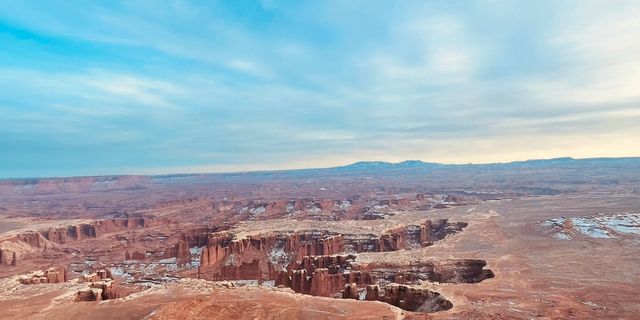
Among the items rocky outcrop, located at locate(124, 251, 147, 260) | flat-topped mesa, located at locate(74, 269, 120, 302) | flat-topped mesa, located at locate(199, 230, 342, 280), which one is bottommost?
rocky outcrop, located at locate(124, 251, 147, 260)

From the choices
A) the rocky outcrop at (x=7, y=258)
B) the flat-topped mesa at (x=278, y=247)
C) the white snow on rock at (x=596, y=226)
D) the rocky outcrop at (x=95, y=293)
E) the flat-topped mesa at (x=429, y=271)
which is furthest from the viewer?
the rocky outcrop at (x=7, y=258)

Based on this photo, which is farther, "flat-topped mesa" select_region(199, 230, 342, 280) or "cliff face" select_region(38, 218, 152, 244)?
"cliff face" select_region(38, 218, 152, 244)

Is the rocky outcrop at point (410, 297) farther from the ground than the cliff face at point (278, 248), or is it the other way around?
the rocky outcrop at point (410, 297)

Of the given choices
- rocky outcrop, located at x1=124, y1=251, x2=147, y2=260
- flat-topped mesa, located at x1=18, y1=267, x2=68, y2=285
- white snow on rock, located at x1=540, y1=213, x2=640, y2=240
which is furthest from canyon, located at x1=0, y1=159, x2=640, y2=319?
rocky outcrop, located at x1=124, y1=251, x2=147, y2=260

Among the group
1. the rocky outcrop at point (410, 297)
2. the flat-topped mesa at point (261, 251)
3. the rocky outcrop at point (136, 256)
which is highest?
the rocky outcrop at point (410, 297)

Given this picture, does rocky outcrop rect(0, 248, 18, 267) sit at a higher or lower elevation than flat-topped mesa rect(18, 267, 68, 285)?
lower

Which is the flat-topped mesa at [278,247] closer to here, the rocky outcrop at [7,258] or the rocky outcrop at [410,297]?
the rocky outcrop at [410,297]

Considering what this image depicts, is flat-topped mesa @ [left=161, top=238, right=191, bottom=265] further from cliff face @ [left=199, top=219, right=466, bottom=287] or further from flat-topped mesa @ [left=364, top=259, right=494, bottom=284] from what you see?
flat-topped mesa @ [left=364, top=259, right=494, bottom=284]

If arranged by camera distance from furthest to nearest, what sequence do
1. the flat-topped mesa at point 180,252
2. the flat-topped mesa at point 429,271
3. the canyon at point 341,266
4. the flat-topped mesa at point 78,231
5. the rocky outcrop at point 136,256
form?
1. the flat-topped mesa at point 78,231
2. the rocky outcrop at point 136,256
3. the flat-topped mesa at point 180,252
4. the flat-topped mesa at point 429,271
5. the canyon at point 341,266

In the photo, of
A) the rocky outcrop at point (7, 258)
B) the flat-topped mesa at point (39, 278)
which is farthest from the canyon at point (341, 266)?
the rocky outcrop at point (7, 258)

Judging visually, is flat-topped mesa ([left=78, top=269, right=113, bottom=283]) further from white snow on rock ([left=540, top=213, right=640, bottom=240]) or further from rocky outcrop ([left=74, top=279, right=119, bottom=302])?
white snow on rock ([left=540, top=213, right=640, bottom=240])

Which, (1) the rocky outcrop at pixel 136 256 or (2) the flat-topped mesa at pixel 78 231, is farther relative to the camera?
(2) the flat-topped mesa at pixel 78 231

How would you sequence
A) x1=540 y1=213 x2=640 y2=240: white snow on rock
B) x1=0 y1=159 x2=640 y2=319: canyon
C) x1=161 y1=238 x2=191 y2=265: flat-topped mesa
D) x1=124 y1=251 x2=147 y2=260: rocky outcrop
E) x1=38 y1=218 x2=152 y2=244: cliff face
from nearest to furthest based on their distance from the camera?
x1=0 y1=159 x2=640 y2=319: canyon < x1=540 y1=213 x2=640 y2=240: white snow on rock < x1=161 y1=238 x2=191 y2=265: flat-topped mesa < x1=124 y1=251 x2=147 y2=260: rocky outcrop < x1=38 y1=218 x2=152 y2=244: cliff face

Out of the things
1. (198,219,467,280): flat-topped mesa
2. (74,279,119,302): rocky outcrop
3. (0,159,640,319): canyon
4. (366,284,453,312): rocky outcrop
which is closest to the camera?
(0,159,640,319): canyon
